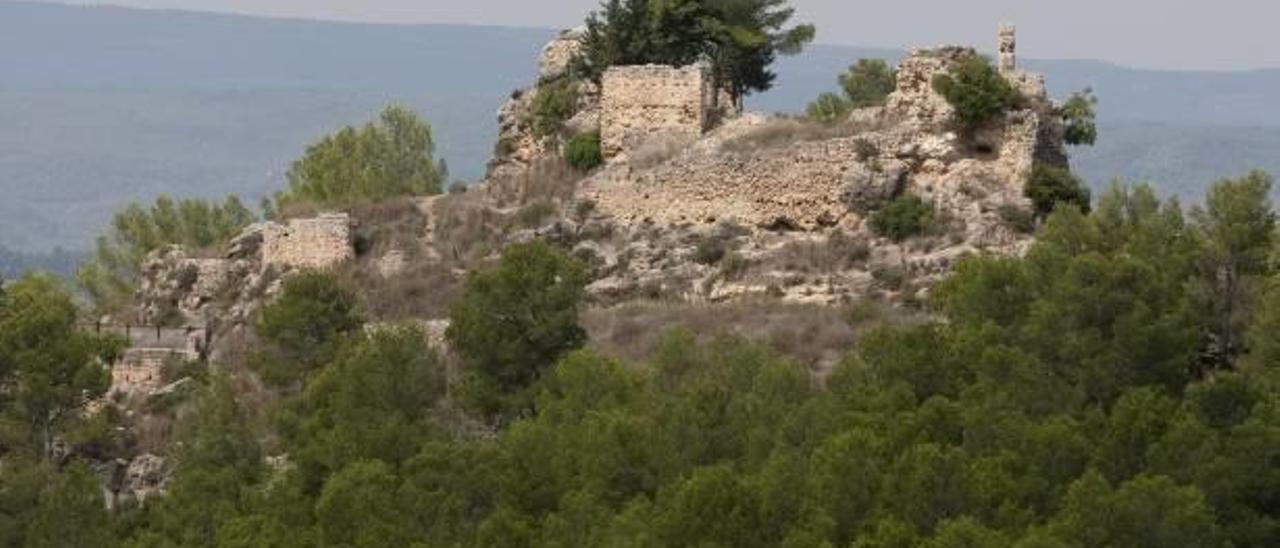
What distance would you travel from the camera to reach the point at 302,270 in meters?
60.6

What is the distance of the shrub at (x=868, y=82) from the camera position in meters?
76.9

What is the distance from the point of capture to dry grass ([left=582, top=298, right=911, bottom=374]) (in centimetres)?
5419

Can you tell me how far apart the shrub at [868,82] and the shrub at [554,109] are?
12375 mm

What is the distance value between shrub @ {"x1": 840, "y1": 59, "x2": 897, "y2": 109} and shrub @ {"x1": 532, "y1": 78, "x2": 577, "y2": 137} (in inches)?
487

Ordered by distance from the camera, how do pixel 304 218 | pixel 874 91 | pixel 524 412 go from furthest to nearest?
pixel 874 91 < pixel 304 218 < pixel 524 412

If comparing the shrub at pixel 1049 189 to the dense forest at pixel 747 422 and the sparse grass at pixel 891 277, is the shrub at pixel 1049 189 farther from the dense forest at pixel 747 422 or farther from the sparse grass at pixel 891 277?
the sparse grass at pixel 891 277

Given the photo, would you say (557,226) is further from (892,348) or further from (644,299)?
(892,348)

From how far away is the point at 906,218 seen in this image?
188 ft

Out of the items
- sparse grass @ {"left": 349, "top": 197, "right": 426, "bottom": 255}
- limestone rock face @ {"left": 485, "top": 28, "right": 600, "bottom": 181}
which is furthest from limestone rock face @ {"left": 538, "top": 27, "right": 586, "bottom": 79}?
sparse grass @ {"left": 349, "top": 197, "right": 426, "bottom": 255}

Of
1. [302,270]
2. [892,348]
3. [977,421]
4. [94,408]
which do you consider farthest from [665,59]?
[977,421]

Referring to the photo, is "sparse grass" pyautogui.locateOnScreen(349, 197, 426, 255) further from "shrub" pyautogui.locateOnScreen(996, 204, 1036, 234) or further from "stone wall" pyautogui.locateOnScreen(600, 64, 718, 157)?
"shrub" pyautogui.locateOnScreen(996, 204, 1036, 234)

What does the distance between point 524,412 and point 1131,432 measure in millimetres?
11971

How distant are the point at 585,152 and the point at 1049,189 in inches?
332

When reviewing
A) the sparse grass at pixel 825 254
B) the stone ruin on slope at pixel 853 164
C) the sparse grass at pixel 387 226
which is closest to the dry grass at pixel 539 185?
the stone ruin on slope at pixel 853 164
